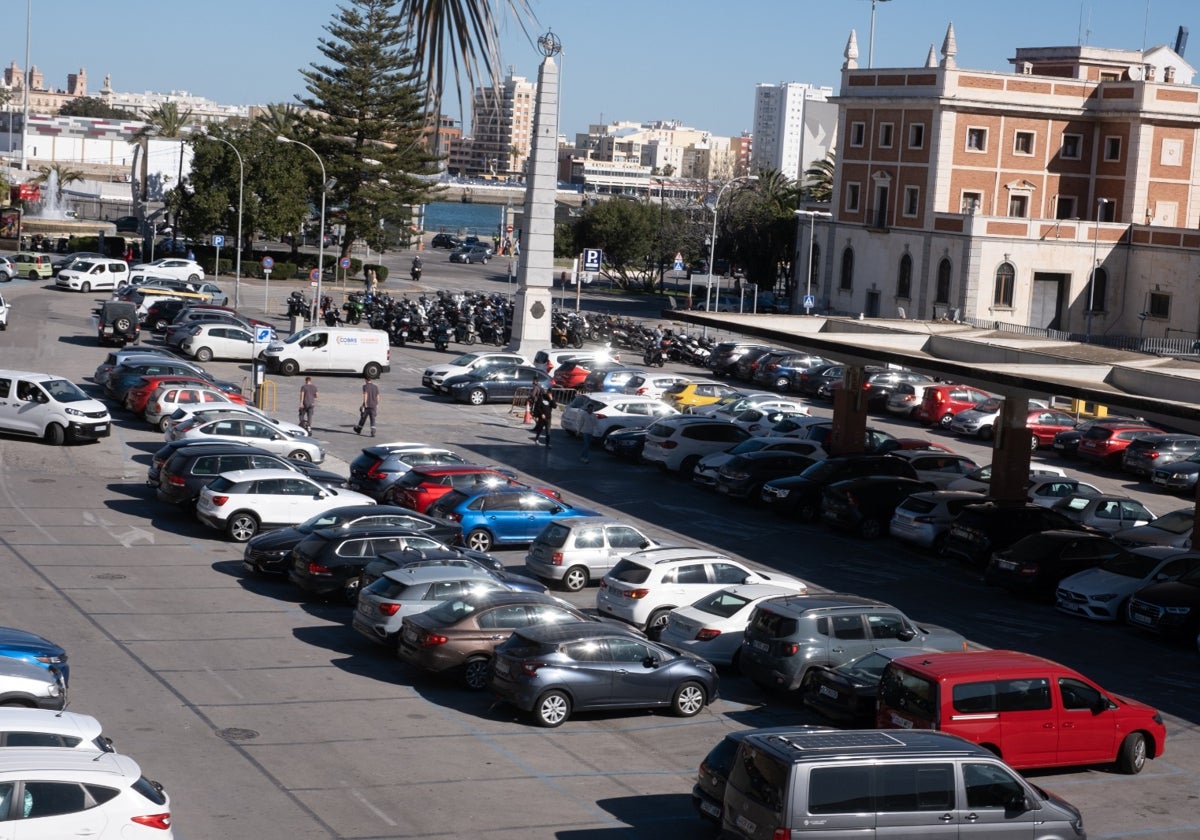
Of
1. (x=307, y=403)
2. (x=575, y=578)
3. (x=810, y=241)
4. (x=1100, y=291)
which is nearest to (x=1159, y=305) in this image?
(x=1100, y=291)

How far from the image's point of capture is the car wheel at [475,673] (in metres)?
19.1

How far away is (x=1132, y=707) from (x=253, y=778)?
10.4m

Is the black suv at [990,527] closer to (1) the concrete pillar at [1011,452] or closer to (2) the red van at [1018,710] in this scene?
(1) the concrete pillar at [1011,452]

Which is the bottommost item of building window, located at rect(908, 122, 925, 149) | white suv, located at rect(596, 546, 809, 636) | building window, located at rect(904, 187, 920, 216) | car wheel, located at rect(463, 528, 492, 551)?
car wheel, located at rect(463, 528, 492, 551)

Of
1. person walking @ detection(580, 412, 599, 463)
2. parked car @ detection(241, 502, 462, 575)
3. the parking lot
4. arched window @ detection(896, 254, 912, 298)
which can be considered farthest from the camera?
arched window @ detection(896, 254, 912, 298)

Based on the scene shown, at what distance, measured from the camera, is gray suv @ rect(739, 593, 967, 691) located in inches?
767

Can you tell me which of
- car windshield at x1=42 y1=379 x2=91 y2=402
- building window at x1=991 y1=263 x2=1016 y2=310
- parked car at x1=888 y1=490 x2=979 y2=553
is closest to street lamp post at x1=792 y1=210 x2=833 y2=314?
building window at x1=991 y1=263 x2=1016 y2=310

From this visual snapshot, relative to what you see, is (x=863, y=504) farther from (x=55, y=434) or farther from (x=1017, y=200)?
(x=1017, y=200)

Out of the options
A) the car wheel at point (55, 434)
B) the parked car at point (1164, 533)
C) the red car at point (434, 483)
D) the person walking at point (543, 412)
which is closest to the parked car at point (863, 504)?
the parked car at point (1164, 533)

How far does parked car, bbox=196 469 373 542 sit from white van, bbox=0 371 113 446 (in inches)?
337

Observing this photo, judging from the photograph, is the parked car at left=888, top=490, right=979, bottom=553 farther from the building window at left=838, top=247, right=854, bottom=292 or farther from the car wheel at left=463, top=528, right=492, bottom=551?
the building window at left=838, top=247, right=854, bottom=292

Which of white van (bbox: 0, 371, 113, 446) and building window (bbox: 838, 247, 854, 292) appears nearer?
white van (bbox: 0, 371, 113, 446)

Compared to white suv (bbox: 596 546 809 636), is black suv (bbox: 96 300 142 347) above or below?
above

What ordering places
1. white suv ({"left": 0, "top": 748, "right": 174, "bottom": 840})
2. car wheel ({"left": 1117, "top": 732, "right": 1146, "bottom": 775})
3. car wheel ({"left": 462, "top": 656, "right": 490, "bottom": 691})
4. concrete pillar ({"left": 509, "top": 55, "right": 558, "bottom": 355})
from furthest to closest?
concrete pillar ({"left": 509, "top": 55, "right": 558, "bottom": 355}) < car wheel ({"left": 462, "top": 656, "right": 490, "bottom": 691}) < car wheel ({"left": 1117, "top": 732, "right": 1146, "bottom": 775}) < white suv ({"left": 0, "top": 748, "right": 174, "bottom": 840})
